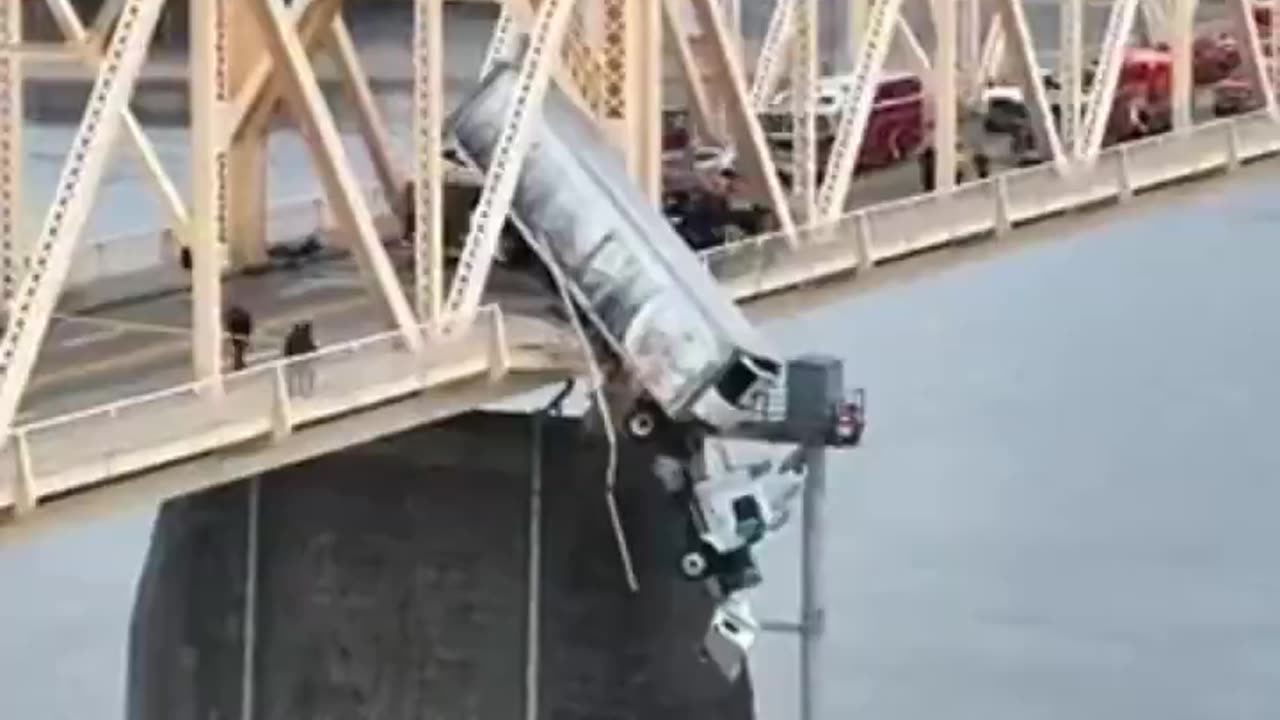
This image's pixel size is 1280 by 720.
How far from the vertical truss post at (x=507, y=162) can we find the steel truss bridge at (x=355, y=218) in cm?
2

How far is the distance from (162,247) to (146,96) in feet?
90.9

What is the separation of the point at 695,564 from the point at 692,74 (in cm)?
540

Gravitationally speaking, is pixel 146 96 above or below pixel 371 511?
above

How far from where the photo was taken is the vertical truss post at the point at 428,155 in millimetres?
18672

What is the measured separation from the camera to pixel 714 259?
22.3 m

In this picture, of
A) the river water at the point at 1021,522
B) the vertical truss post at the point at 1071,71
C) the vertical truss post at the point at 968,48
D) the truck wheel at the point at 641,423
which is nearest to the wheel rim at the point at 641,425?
the truck wheel at the point at 641,423

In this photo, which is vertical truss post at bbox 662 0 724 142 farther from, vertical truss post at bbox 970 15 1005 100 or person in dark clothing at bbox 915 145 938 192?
vertical truss post at bbox 970 15 1005 100

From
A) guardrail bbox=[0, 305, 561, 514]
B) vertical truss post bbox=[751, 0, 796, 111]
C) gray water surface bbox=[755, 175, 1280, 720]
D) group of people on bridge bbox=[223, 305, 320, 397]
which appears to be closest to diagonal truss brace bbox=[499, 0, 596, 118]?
guardrail bbox=[0, 305, 561, 514]

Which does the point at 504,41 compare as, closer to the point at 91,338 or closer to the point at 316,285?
the point at 316,285

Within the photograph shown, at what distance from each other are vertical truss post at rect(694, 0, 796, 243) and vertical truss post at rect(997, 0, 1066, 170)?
4.04 m

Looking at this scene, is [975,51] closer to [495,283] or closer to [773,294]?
[773,294]

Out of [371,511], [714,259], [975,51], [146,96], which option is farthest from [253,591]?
[146,96]

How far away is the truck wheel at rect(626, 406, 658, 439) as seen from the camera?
20328 mm

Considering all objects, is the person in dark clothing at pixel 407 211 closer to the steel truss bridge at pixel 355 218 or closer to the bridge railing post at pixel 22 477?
the steel truss bridge at pixel 355 218
